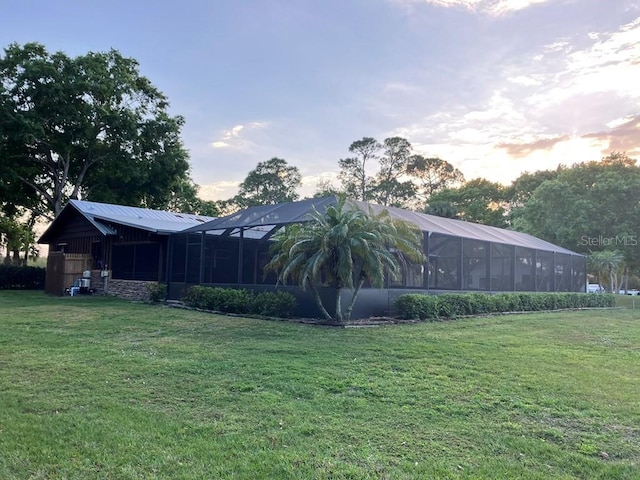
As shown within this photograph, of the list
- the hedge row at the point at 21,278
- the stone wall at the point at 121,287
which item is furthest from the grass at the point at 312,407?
the hedge row at the point at 21,278

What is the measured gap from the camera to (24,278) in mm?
22969

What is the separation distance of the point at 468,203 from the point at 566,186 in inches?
415

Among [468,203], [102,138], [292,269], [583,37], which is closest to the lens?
[292,269]

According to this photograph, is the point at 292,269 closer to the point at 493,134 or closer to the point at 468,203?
the point at 493,134

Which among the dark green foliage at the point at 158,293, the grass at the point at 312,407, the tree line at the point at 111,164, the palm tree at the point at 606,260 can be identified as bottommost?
the grass at the point at 312,407

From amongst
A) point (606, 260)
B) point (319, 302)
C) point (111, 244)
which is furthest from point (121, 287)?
point (606, 260)

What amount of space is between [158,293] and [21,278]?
11181 millimetres

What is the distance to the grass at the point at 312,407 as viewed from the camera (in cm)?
333

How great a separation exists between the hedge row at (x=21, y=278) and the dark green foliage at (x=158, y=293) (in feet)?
34.9

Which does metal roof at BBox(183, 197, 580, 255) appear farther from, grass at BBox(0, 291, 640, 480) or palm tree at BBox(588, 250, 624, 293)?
palm tree at BBox(588, 250, 624, 293)

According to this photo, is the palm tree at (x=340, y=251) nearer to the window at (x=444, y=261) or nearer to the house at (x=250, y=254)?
the house at (x=250, y=254)

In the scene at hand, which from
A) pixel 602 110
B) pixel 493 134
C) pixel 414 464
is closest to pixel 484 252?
pixel 493 134

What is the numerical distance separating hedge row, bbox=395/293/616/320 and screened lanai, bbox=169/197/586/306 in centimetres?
93

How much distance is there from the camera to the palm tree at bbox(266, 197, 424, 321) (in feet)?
34.1
